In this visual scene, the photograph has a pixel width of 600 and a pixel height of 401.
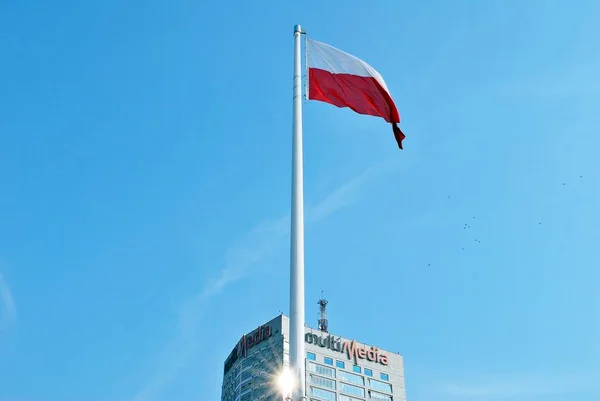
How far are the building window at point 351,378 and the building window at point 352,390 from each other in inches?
38.2

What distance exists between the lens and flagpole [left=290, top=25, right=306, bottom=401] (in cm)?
1691

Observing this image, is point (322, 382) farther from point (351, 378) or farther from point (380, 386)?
point (380, 386)

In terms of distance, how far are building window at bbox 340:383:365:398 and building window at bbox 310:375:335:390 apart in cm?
209

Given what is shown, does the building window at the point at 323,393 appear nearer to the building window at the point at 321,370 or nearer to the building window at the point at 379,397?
the building window at the point at 321,370

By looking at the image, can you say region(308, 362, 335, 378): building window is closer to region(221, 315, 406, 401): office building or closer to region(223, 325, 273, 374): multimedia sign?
region(221, 315, 406, 401): office building

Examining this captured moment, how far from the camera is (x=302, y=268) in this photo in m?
18.4

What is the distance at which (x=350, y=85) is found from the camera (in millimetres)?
23109

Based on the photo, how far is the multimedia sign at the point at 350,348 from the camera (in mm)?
129500

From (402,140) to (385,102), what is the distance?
4.43 feet

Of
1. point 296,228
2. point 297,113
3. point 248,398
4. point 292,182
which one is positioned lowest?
point 296,228

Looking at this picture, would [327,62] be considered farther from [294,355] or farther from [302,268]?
[294,355]

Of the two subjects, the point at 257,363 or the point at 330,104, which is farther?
the point at 257,363

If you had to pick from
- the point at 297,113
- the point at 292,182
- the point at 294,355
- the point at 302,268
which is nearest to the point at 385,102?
the point at 297,113

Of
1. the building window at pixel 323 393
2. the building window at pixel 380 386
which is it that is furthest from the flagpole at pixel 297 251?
the building window at pixel 380 386
